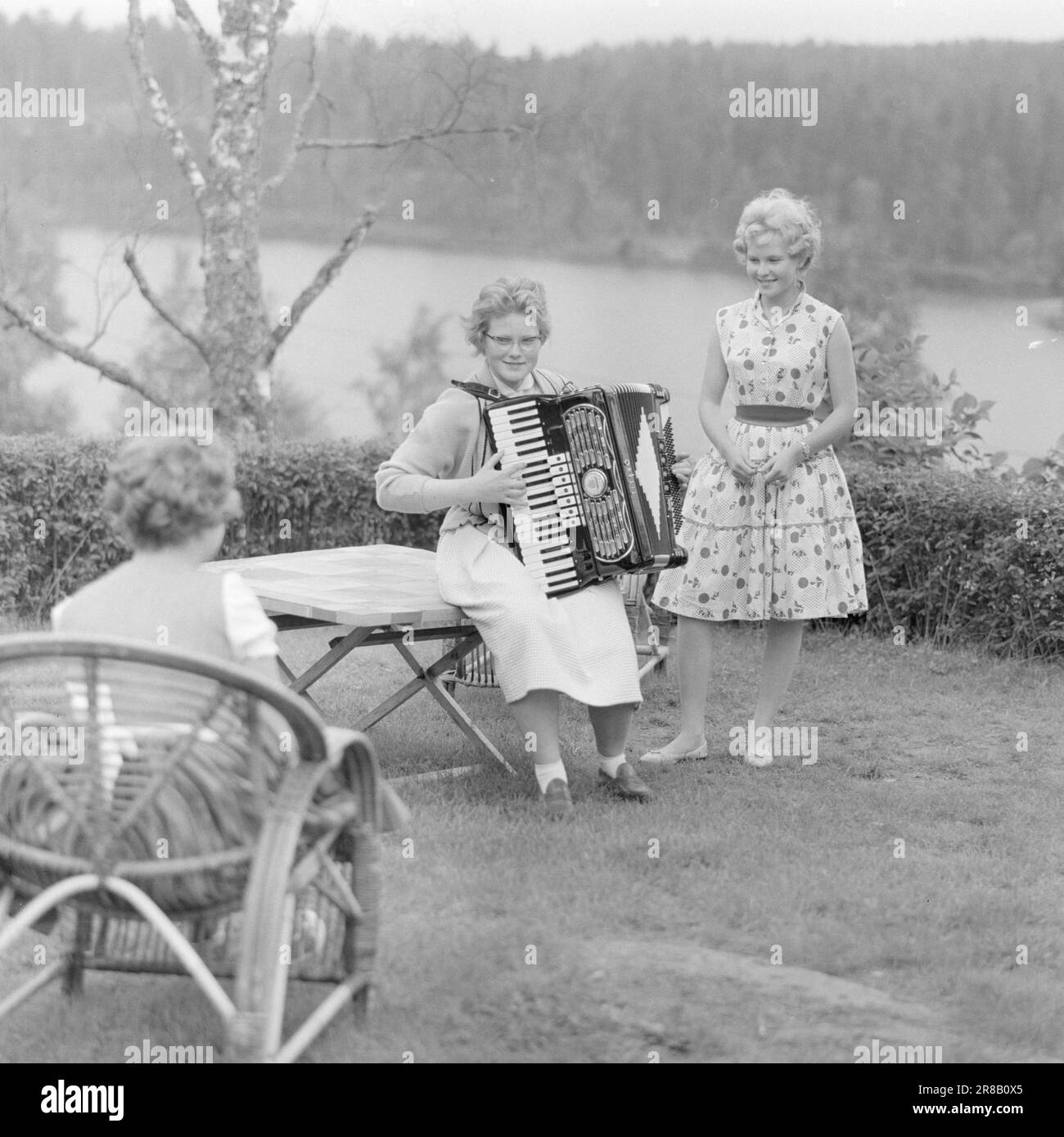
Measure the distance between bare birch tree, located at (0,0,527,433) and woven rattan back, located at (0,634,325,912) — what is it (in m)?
5.89

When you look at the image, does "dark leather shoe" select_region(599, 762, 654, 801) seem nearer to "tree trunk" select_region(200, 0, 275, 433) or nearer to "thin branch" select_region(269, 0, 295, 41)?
"tree trunk" select_region(200, 0, 275, 433)

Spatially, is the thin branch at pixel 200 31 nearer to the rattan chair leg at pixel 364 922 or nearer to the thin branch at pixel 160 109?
the thin branch at pixel 160 109

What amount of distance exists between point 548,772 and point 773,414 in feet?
4.32

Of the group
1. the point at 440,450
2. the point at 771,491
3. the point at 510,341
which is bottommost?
the point at 771,491

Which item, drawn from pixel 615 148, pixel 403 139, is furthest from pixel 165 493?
pixel 615 148

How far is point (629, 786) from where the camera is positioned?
163 inches

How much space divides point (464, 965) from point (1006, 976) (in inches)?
41.5

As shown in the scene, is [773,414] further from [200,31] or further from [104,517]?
[200,31]

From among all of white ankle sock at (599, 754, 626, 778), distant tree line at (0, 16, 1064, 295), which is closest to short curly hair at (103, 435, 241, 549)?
white ankle sock at (599, 754, 626, 778)

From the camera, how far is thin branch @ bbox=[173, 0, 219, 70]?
7.83m

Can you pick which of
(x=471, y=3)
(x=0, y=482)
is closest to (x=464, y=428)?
(x=0, y=482)

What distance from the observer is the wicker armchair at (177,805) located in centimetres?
225

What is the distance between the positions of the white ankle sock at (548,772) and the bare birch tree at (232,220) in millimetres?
4602
